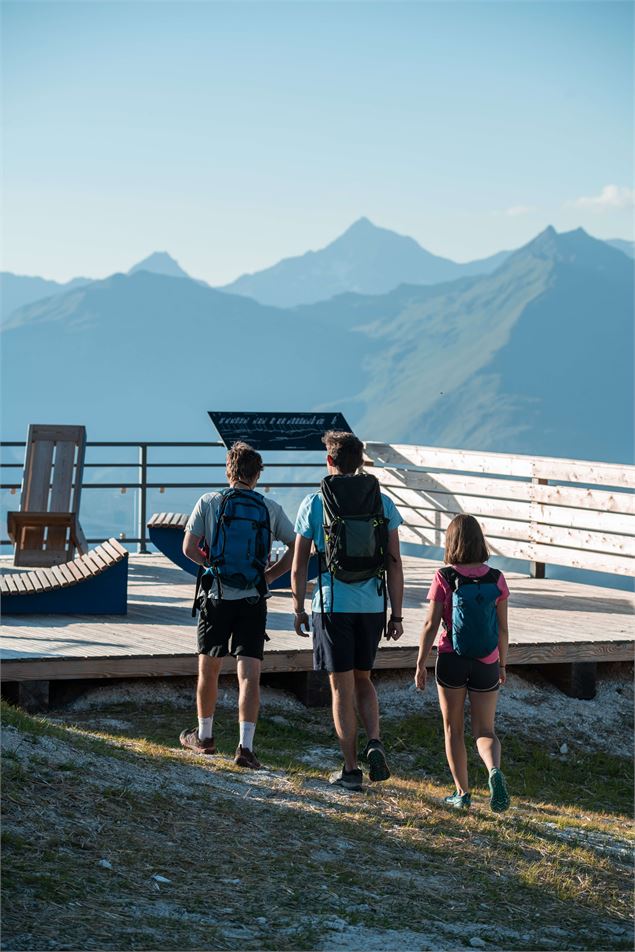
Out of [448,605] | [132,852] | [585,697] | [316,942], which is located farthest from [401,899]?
[585,697]

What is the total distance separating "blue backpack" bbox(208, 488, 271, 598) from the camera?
21.4ft

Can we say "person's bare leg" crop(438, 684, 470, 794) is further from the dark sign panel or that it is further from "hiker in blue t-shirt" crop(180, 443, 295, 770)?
the dark sign panel

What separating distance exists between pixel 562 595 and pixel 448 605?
6.11m

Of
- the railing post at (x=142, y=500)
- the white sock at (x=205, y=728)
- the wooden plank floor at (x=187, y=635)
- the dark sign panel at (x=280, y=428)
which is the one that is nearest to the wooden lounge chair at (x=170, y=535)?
the wooden plank floor at (x=187, y=635)

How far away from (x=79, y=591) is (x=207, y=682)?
134 inches

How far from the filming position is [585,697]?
32.3ft

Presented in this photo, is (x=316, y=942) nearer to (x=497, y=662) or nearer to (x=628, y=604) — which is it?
(x=497, y=662)

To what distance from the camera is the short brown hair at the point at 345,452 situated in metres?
6.30

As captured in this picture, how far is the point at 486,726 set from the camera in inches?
254

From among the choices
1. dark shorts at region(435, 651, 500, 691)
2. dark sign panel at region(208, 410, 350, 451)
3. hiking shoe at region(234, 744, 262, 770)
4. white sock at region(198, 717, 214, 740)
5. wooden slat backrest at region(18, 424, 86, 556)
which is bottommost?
hiking shoe at region(234, 744, 262, 770)

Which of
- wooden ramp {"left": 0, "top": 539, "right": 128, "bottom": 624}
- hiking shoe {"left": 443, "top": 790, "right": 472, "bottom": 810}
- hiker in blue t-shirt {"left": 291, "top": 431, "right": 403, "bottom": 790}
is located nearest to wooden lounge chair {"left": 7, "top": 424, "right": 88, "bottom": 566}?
wooden ramp {"left": 0, "top": 539, "right": 128, "bottom": 624}

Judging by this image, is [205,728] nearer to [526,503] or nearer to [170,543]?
[170,543]

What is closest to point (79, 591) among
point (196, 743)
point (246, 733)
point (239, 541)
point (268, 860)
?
point (196, 743)

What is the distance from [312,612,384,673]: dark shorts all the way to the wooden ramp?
3.79m
